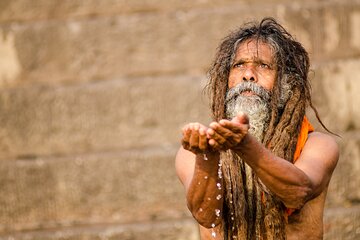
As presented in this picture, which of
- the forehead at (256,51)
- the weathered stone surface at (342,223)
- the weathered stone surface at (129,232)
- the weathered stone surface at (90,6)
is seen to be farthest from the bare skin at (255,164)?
the weathered stone surface at (90,6)

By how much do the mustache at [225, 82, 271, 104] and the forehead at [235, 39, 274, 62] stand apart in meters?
0.15

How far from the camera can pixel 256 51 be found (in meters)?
4.15

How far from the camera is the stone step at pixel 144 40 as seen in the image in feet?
20.4


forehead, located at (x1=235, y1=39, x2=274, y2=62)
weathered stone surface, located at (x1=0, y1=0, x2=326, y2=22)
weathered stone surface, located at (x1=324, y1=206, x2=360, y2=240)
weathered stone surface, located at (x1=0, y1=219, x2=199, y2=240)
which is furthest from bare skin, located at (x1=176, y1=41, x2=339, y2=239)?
weathered stone surface, located at (x1=0, y1=0, x2=326, y2=22)

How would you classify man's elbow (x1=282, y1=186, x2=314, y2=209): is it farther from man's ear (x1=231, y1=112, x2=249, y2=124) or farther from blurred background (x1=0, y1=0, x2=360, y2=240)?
blurred background (x1=0, y1=0, x2=360, y2=240)

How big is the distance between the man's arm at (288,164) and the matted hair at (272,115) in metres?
0.10

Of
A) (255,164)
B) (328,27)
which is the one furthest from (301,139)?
(328,27)

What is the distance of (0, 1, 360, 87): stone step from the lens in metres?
6.22

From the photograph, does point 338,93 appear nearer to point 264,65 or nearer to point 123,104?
point 123,104

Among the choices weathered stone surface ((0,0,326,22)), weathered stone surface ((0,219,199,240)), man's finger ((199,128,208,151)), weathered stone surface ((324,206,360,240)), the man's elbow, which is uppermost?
weathered stone surface ((0,0,326,22))

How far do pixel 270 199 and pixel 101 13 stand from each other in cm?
277

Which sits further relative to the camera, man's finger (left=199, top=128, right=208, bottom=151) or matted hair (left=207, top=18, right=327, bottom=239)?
matted hair (left=207, top=18, right=327, bottom=239)

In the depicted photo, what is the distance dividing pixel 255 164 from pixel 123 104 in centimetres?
273

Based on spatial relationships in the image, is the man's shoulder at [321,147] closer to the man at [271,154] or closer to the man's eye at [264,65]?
the man at [271,154]
